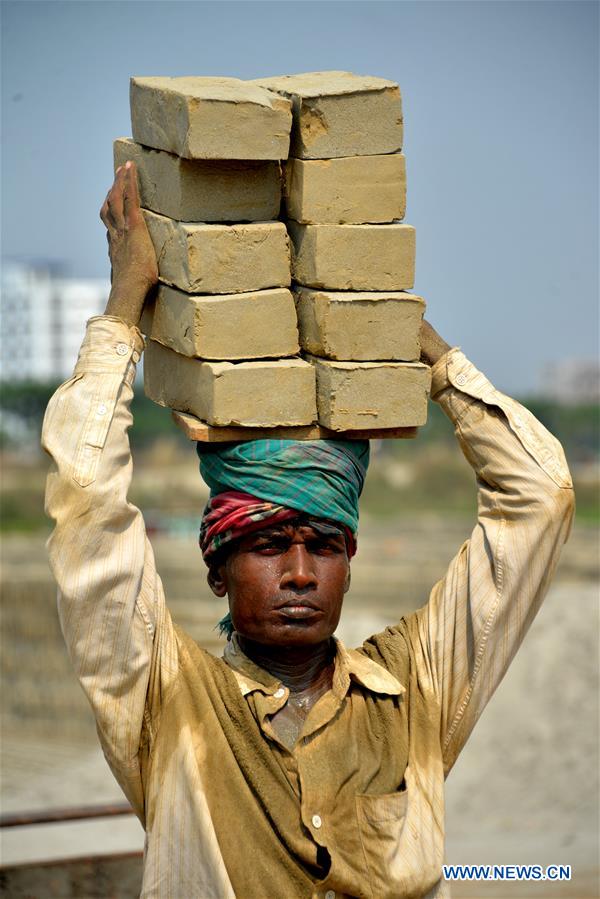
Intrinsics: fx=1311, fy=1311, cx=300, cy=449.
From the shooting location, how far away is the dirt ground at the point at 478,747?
1248 cm

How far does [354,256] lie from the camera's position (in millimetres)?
2859

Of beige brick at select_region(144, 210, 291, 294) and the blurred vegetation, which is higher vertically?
beige brick at select_region(144, 210, 291, 294)

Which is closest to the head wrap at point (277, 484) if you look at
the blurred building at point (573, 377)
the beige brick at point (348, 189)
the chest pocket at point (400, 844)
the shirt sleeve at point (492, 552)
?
the shirt sleeve at point (492, 552)

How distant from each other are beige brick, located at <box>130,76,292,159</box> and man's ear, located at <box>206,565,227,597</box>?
35.9 inches

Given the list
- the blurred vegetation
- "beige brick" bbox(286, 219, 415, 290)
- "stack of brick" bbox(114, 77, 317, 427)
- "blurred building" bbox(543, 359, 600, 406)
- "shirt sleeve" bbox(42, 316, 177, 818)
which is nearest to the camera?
"shirt sleeve" bbox(42, 316, 177, 818)

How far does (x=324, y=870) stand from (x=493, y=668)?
23.2 inches

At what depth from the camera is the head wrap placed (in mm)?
2803

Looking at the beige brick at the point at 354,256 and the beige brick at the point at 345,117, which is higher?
the beige brick at the point at 345,117

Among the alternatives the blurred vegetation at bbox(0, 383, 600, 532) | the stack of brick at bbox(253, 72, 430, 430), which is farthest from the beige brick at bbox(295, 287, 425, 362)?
the blurred vegetation at bbox(0, 383, 600, 532)

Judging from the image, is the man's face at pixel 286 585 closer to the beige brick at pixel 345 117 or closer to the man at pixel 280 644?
the man at pixel 280 644

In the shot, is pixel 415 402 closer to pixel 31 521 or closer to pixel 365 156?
pixel 365 156

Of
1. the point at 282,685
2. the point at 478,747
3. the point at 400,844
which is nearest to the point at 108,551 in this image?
the point at 282,685

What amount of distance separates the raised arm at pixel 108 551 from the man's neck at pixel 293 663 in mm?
212

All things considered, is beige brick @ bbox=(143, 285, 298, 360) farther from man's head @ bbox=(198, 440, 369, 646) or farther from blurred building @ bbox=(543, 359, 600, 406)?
blurred building @ bbox=(543, 359, 600, 406)
